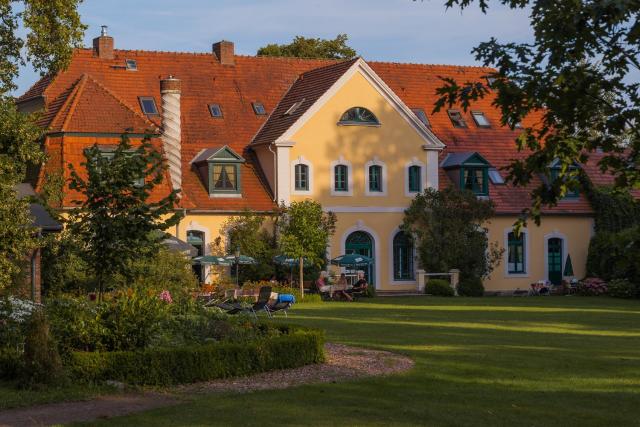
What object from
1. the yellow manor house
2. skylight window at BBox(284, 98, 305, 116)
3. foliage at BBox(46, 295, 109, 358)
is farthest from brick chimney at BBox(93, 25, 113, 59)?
foliage at BBox(46, 295, 109, 358)

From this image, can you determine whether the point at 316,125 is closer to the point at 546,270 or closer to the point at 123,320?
the point at 546,270

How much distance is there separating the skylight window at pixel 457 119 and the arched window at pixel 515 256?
18.5 ft

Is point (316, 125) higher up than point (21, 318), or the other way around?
point (316, 125)

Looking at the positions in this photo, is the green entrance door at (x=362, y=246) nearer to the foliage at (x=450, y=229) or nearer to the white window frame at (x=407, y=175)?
the foliage at (x=450, y=229)

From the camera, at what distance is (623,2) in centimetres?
Answer: 881

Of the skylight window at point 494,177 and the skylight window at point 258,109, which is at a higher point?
the skylight window at point 258,109

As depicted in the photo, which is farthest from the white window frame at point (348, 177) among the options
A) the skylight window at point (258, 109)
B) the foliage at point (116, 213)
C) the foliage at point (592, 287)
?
the foliage at point (116, 213)

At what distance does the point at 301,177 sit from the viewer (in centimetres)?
4656

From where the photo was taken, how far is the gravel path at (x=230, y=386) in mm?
14312

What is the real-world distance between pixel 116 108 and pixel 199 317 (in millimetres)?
24083

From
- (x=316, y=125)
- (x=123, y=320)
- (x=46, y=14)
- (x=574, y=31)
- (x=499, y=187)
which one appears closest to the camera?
(x=574, y=31)

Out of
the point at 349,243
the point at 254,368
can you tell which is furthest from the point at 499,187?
the point at 254,368

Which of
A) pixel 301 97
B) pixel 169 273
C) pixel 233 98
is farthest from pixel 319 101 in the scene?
pixel 169 273

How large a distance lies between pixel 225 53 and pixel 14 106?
28001 millimetres
